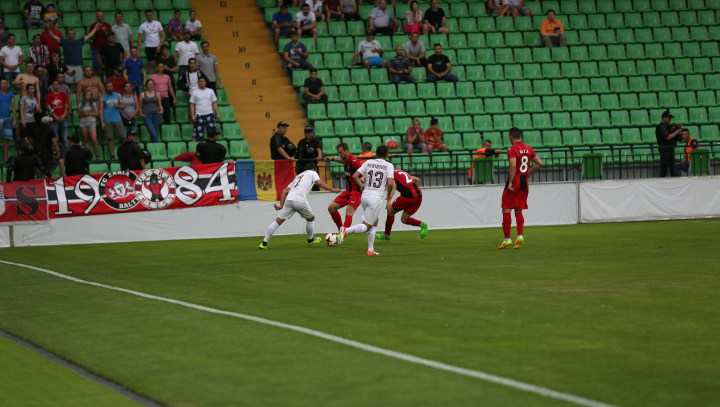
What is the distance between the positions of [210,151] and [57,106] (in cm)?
432

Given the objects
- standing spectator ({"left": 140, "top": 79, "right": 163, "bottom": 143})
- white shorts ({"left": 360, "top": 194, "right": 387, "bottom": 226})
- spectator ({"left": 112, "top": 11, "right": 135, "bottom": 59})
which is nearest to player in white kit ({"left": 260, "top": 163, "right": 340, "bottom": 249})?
white shorts ({"left": 360, "top": 194, "right": 387, "bottom": 226})

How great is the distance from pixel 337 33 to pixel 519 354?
22897 mm

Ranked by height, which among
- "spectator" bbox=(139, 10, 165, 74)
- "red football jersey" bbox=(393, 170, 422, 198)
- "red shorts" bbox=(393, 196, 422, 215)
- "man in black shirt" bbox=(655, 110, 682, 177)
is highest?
"spectator" bbox=(139, 10, 165, 74)

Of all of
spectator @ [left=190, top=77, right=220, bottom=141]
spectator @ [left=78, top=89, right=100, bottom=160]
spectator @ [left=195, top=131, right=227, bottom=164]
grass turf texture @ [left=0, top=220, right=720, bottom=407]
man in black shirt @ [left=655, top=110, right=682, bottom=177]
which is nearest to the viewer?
grass turf texture @ [left=0, top=220, right=720, bottom=407]

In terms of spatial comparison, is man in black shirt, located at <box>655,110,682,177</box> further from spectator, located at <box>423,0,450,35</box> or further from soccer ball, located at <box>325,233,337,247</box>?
soccer ball, located at <box>325,233,337,247</box>

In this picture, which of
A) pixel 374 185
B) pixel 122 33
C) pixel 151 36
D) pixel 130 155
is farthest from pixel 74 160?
pixel 374 185

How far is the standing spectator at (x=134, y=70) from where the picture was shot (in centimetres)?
2352

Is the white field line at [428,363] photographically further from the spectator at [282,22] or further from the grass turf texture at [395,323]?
the spectator at [282,22]

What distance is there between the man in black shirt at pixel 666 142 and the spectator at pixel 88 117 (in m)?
15.9

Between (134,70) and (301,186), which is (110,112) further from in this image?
(301,186)

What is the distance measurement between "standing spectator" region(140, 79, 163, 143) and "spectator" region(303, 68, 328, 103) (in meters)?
4.48

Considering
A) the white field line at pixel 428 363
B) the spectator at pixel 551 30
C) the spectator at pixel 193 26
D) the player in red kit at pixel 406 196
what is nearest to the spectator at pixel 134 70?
the spectator at pixel 193 26

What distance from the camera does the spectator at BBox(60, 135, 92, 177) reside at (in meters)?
20.2

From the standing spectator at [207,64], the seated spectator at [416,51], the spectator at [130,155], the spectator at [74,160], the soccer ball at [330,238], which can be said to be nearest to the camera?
the soccer ball at [330,238]
